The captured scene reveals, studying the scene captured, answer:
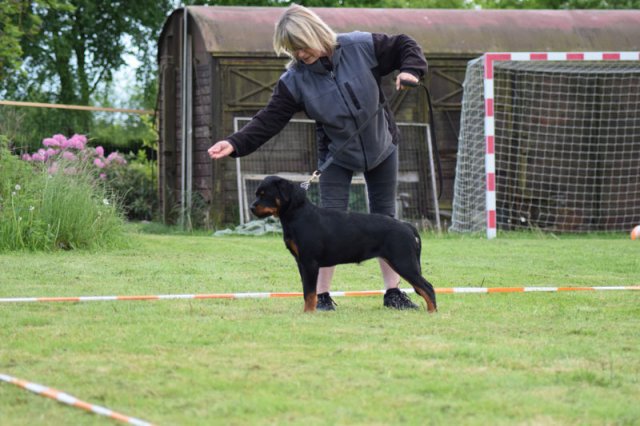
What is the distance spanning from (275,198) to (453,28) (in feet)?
39.9

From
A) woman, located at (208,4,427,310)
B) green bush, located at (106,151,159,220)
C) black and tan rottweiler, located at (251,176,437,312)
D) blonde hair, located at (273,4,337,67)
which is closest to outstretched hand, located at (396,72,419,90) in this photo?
woman, located at (208,4,427,310)

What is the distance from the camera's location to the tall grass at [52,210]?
10.5 m

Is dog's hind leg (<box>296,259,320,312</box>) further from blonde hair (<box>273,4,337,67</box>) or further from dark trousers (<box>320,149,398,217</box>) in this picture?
blonde hair (<box>273,4,337,67</box>)

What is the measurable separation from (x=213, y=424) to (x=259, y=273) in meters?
5.25

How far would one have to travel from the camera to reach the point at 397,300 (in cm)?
627

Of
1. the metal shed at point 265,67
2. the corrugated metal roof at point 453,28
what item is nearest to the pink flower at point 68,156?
the metal shed at point 265,67

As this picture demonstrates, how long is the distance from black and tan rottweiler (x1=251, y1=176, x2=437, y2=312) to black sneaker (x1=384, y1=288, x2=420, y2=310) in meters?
0.31

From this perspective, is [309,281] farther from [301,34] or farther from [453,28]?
[453,28]

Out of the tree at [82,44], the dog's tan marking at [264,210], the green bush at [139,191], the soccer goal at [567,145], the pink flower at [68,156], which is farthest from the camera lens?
the tree at [82,44]

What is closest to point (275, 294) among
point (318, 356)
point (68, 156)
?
point (318, 356)

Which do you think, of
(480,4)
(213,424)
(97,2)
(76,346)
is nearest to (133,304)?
(76,346)

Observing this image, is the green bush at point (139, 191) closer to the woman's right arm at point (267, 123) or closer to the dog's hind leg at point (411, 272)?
the woman's right arm at point (267, 123)

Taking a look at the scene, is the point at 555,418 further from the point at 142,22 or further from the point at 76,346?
the point at 142,22

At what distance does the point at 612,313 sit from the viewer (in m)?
6.01
